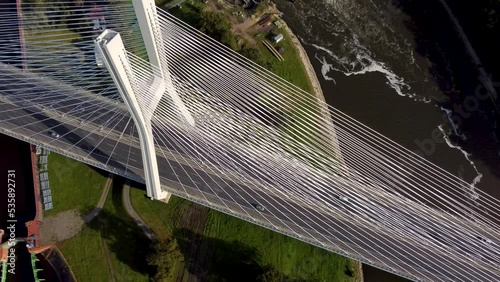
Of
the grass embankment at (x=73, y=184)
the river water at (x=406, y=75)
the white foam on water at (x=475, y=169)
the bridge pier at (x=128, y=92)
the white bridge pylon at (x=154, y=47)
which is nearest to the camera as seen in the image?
the bridge pier at (x=128, y=92)

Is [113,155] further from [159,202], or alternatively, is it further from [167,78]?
[167,78]

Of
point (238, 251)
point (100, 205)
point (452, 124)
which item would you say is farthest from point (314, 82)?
point (100, 205)

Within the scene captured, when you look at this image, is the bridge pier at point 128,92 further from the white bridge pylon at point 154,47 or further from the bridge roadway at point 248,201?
the bridge roadway at point 248,201

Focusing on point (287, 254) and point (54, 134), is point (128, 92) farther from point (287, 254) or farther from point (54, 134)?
point (287, 254)

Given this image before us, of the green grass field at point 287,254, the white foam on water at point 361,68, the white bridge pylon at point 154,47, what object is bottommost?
the green grass field at point 287,254

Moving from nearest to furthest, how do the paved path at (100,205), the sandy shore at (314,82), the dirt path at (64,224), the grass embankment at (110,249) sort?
the grass embankment at (110,249) → the dirt path at (64,224) → the paved path at (100,205) → the sandy shore at (314,82)

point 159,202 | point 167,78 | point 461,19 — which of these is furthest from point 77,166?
point 461,19

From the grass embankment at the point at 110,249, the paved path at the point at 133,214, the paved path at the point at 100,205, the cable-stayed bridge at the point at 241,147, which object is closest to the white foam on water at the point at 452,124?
the cable-stayed bridge at the point at 241,147

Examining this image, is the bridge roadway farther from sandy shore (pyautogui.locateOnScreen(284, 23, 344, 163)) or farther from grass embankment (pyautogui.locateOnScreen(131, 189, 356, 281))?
sandy shore (pyautogui.locateOnScreen(284, 23, 344, 163))
